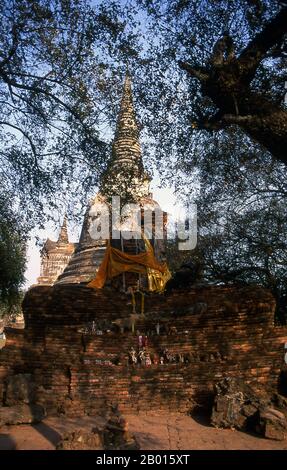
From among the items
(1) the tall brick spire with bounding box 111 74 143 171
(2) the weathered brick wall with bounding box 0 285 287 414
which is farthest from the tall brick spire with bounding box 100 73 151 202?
(2) the weathered brick wall with bounding box 0 285 287 414

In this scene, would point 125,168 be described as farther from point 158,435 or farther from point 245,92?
point 158,435

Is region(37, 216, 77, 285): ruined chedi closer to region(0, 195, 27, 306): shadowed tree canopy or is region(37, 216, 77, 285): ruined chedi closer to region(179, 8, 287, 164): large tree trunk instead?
region(0, 195, 27, 306): shadowed tree canopy

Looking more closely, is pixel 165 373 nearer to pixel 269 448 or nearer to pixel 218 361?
pixel 218 361

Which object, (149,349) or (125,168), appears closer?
(149,349)

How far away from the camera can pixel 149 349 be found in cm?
818

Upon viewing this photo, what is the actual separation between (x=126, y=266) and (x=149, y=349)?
5.33 meters

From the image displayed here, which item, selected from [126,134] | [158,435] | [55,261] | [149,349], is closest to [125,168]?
[126,134]

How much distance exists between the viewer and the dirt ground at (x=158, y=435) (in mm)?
5657

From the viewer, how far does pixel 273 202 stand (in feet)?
42.8

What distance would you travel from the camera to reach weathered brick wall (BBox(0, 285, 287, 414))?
7473 millimetres

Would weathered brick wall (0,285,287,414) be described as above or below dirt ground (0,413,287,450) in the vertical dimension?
above

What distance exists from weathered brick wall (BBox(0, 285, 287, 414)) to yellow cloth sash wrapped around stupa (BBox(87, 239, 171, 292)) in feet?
12.6

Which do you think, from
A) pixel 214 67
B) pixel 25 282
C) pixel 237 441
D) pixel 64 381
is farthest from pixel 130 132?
pixel 25 282

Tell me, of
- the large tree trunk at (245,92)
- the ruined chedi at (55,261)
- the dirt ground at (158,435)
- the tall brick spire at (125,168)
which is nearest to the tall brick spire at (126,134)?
the tall brick spire at (125,168)
